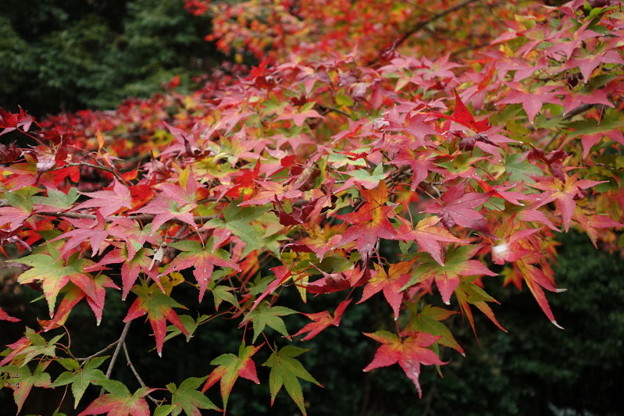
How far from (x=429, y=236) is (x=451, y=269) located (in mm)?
90

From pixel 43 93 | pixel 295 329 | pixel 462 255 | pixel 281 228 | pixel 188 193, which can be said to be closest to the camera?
pixel 462 255

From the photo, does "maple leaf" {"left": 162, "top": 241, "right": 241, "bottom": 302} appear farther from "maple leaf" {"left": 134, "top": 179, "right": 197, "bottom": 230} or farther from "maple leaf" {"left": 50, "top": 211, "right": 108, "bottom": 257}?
"maple leaf" {"left": 50, "top": 211, "right": 108, "bottom": 257}

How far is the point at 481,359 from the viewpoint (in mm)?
5793

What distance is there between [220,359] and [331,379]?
14.0ft

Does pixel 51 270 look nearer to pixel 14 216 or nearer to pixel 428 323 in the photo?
pixel 14 216

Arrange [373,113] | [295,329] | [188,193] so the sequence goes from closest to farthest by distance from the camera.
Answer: [188,193] < [373,113] < [295,329]

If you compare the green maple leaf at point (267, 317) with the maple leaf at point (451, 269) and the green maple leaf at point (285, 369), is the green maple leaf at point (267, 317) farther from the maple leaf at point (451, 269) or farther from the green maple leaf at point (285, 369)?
the maple leaf at point (451, 269)

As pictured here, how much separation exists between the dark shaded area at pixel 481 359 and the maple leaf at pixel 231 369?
367 cm

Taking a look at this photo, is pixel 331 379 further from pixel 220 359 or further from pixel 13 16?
pixel 13 16

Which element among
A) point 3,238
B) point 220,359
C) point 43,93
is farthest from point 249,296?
point 43,93

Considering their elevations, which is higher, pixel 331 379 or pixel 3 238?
pixel 3 238

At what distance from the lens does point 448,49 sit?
457 cm

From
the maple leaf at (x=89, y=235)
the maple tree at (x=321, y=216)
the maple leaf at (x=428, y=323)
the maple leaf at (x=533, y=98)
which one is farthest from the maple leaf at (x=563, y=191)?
the maple leaf at (x=89, y=235)

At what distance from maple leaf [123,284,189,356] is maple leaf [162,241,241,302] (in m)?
0.09
